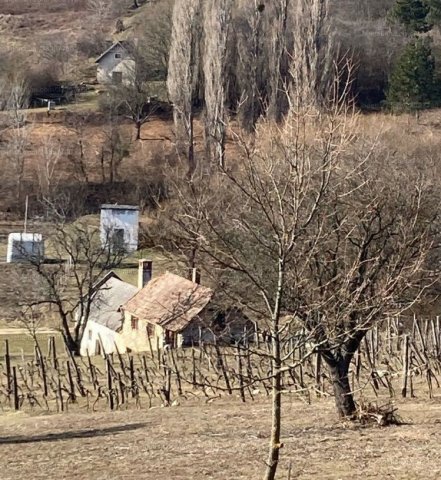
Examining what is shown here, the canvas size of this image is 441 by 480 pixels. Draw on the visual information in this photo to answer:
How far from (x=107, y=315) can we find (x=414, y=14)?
29.1 m

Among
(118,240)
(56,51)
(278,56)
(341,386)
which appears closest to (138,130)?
(278,56)

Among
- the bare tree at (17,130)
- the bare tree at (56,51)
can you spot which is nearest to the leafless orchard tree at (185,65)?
the bare tree at (17,130)

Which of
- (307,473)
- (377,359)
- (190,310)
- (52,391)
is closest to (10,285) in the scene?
(190,310)

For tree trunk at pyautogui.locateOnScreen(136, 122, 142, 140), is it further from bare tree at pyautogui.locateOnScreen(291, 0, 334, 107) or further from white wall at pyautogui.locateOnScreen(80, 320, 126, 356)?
white wall at pyautogui.locateOnScreen(80, 320, 126, 356)

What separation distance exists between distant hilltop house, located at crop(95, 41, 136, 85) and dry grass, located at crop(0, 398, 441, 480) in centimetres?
4160

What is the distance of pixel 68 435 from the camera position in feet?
39.1

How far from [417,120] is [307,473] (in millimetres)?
32112

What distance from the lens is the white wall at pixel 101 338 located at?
24.8 m

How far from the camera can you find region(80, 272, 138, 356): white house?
83.3 feet

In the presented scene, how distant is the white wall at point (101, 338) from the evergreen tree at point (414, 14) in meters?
28.6

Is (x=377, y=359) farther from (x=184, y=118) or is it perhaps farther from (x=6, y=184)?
(x=6, y=184)

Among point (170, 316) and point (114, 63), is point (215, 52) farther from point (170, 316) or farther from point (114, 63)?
point (170, 316)

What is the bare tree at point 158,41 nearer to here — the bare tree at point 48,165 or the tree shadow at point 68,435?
the bare tree at point 48,165

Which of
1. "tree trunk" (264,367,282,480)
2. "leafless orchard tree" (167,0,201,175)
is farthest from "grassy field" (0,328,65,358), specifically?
"tree trunk" (264,367,282,480)
